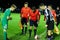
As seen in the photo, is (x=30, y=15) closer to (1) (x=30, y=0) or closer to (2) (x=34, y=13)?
(2) (x=34, y=13)

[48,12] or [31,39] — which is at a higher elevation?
[48,12]

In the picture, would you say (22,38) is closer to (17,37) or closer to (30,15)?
(17,37)

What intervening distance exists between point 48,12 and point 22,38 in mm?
3525

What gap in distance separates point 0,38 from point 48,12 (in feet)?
13.6

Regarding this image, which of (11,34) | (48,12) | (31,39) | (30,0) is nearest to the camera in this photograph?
(48,12)

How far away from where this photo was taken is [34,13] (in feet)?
62.3

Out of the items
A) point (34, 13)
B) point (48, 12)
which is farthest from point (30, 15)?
point (48, 12)

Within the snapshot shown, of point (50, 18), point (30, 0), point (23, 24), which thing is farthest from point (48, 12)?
point (30, 0)

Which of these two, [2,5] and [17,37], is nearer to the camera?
[17,37]

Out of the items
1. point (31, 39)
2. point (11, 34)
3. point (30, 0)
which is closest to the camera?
point (31, 39)

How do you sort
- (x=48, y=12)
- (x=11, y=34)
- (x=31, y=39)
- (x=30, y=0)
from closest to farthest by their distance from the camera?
(x=48, y=12)
(x=31, y=39)
(x=11, y=34)
(x=30, y=0)

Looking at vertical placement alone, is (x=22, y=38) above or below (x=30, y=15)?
below

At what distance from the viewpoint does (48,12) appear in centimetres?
1573

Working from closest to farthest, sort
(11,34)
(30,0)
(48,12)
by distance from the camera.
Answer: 1. (48,12)
2. (11,34)
3. (30,0)
